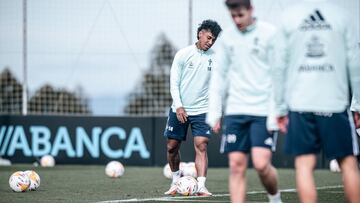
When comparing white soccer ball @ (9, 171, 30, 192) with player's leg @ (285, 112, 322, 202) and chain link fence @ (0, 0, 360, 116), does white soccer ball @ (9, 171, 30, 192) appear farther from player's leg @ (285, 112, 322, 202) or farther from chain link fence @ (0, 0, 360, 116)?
chain link fence @ (0, 0, 360, 116)

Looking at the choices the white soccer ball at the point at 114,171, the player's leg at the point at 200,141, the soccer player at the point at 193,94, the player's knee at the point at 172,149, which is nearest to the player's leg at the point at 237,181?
the player's leg at the point at 200,141

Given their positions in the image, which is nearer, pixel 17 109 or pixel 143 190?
pixel 143 190

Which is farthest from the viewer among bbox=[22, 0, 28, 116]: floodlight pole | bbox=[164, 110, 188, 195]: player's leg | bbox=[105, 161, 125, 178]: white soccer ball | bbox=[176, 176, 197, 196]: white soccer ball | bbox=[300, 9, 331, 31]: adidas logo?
bbox=[22, 0, 28, 116]: floodlight pole

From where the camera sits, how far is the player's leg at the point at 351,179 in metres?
7.53

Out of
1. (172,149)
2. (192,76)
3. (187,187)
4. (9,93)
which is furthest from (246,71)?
(9,93)

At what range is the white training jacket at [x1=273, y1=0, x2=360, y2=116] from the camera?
747cm

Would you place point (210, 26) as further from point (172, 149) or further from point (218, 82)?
point (218, 82)

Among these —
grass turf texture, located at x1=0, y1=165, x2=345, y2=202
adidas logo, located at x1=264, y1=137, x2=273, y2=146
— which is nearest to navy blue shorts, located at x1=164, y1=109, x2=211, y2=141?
grass turf texture, located at x1=0, y1=165, x2=345, y2=202

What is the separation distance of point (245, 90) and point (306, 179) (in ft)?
3.67

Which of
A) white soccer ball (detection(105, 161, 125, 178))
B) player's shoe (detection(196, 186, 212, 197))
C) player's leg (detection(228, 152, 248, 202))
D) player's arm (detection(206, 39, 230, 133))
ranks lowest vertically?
white soccer ball (detection(105, 161, 125, 178))

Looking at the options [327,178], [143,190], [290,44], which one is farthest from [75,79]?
[290,44]

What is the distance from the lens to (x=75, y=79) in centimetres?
2152

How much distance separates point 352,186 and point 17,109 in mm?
14535

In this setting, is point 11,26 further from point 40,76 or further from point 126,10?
point 126,10
